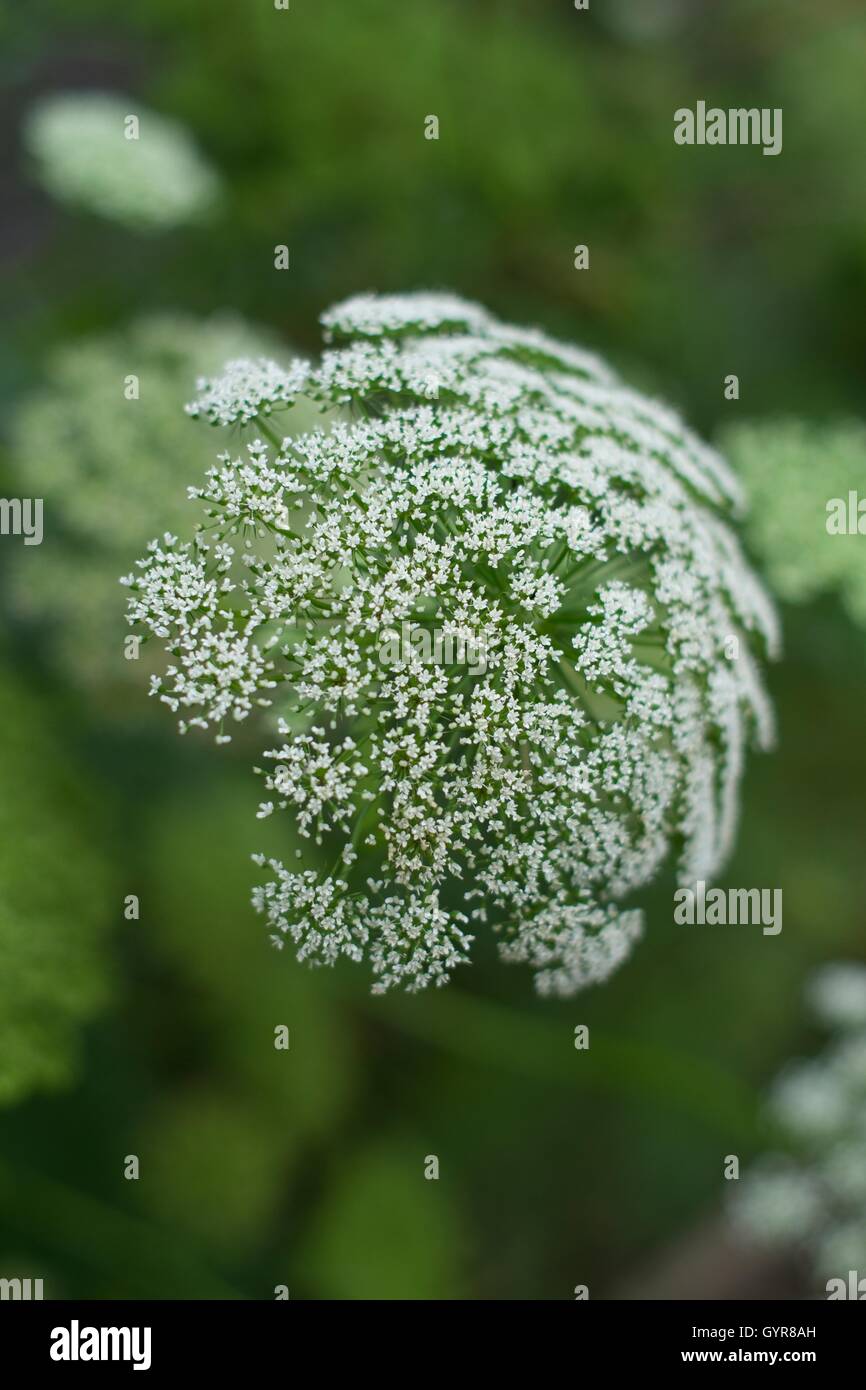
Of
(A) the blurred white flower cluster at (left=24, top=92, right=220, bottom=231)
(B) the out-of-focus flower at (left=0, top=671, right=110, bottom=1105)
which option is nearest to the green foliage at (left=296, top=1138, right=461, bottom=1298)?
(B) the out-of-focus flower at (left=0, top=671, right=110, bottom=1105)

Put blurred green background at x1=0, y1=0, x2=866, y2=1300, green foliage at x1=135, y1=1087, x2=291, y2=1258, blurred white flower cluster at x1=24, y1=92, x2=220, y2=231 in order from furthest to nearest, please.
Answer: green foliage at x1=135, y1=1087, x2=291, y2=1258 < blurred white flower cluster at x1=24, y1=92, x2=220, y2=231 < blurred green background at x1=0, y1=0, x2=866, y2=1300

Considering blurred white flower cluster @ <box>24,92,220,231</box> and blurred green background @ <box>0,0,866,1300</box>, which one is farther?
blurred white flower cluster @ <box>24,92,220,231</box>

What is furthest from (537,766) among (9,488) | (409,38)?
(409,38)

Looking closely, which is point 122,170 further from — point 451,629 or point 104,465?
point 451,629

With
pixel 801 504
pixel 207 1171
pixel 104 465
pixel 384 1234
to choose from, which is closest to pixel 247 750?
pixel 104 465

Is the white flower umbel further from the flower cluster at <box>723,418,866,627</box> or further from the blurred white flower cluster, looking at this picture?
the blurred white flower cluster

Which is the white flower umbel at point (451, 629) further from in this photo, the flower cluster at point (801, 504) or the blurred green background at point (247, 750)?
the blurred green background at point (247, 750)
